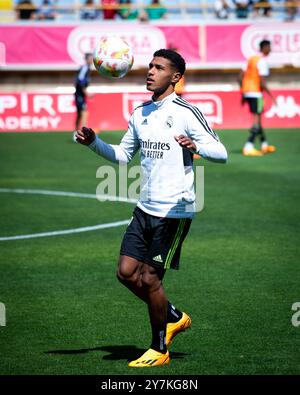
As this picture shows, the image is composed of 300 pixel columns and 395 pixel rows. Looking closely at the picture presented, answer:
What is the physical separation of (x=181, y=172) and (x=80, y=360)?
171cm

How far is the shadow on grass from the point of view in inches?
306

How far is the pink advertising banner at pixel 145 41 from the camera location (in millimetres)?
32969

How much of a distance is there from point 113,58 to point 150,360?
2.61 m

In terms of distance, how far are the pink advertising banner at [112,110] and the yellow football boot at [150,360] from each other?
826 inches

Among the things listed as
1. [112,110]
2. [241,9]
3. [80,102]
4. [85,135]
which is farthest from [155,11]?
[85,135]

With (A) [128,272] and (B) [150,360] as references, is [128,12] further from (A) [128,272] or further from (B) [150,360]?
(B) [150,360]

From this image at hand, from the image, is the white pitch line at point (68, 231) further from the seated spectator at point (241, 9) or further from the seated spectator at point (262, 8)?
the seated spectator at point (262, 8)

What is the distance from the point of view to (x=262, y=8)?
118 feet

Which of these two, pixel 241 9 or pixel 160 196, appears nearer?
pixel 160 196

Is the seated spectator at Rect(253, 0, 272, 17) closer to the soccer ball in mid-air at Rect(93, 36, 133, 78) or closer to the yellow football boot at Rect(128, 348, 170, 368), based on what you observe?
the soccer ball in mid-air at Rect(93, 36, 133, 78)

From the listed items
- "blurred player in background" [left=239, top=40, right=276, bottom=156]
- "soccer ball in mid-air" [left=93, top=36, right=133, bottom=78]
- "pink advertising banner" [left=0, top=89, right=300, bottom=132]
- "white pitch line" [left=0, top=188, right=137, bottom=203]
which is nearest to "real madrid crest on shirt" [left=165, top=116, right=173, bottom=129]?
"soccer ball in mid-air" [left=93, top=36, right=133, bottom=78]

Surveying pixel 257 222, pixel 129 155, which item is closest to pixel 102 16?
pixel 257 222

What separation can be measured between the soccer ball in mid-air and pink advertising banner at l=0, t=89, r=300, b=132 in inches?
783
